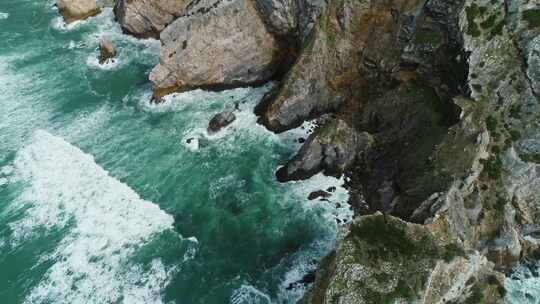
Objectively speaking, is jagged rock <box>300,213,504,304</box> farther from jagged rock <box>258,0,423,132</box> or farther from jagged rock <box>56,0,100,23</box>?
jagged rock <box>56,0,100,23</box>

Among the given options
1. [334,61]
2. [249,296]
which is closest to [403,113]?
[334,61]

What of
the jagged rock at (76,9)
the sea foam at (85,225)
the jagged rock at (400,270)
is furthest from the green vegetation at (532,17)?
the jagged rock at (76,9)

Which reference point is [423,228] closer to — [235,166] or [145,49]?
[235,166]

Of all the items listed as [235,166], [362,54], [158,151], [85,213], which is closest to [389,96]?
[362,54]

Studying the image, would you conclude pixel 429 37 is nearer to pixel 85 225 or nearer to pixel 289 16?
pixel 289 16

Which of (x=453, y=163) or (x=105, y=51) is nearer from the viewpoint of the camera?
(x=453, y=163)

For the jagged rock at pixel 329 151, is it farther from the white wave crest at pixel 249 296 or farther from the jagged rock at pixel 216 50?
the jagged rock at pixel 216 50
